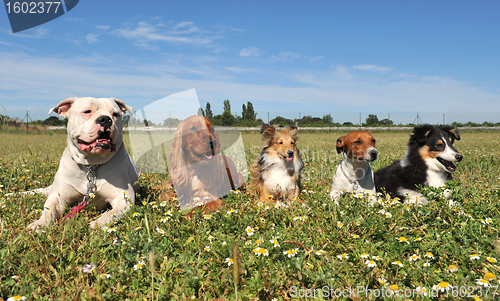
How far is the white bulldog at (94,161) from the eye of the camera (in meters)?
3.42

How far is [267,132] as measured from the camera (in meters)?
5.45

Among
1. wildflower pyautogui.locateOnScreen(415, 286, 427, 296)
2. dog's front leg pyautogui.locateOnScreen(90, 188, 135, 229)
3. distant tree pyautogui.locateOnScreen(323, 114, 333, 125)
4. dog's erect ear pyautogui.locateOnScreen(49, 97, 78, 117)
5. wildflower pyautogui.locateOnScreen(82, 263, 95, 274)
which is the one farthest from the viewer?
distant tree pyautogui.locateOnScreen(323, 114, 333, 125)

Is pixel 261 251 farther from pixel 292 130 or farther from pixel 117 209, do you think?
pixel 292 130

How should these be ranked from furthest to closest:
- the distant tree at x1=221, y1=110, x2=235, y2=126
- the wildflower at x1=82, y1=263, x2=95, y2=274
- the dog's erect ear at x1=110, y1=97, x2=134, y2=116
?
the distant tree at x1=221, y1=110, x2=235, y2=126 < the dog's erect ear at x1=110, y1=97, x2=134, y2=116 < the wildflower at x1=82, y1=263, x2=95, y2=274

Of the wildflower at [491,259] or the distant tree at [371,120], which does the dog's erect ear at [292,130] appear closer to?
the wildflower at [491,259]

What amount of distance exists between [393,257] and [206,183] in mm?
2920

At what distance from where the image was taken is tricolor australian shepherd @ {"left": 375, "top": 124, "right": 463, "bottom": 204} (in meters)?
4.58

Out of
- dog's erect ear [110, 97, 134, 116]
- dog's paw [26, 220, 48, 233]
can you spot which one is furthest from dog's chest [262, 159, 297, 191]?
dog's paw [26, 220, 48, 233]

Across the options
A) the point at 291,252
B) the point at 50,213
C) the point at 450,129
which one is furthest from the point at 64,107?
the point at 450,129

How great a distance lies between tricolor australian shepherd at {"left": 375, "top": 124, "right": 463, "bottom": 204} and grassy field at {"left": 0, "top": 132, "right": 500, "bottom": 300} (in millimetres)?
735

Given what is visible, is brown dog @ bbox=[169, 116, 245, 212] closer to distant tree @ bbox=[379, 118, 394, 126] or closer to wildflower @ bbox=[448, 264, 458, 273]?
wildflower @ bbox=[448, 264, 458, 273]

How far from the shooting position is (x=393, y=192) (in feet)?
16.6

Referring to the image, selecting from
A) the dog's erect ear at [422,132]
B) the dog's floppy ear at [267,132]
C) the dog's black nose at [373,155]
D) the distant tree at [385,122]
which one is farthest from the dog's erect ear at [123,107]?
the distant tree at [385,122]

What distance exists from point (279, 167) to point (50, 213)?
11.8 ft
